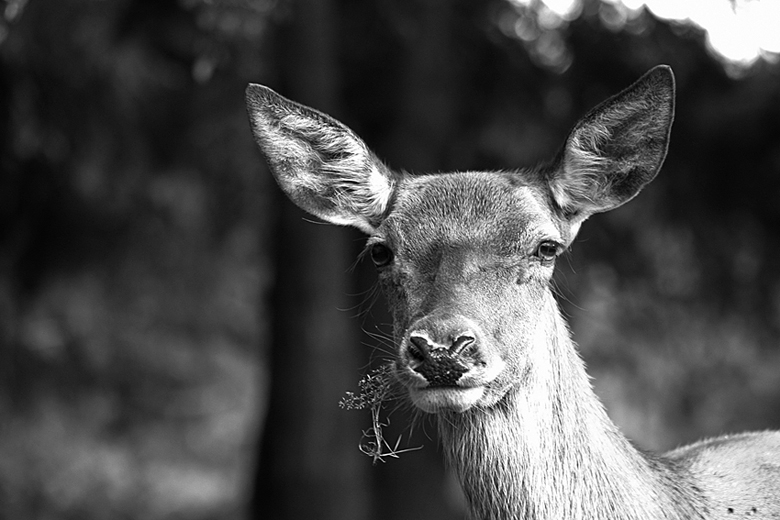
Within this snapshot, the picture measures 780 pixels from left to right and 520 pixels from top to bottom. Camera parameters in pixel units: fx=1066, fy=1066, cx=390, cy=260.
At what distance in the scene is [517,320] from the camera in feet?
14.2

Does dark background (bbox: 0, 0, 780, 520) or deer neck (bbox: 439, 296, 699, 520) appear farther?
dark background (bbox: 0, 0, 780, 520)

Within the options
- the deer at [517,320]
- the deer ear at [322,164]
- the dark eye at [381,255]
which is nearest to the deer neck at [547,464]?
the deer at [517,320]

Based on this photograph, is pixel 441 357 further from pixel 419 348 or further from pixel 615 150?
pixel 615 150

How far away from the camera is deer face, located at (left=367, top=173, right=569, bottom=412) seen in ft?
13.1

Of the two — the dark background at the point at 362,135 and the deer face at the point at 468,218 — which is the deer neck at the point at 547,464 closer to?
the deer face at the point at 468,218

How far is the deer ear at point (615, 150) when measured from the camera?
4559 mm

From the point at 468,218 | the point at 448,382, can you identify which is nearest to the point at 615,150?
the point at 468,218

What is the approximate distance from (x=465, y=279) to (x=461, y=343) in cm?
41

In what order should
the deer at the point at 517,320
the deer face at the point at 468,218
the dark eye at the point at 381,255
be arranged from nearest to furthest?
1. the deer face at the point at 468,218
2. the deer at the point at 517,320
3. the dark eye at the point at 381,255

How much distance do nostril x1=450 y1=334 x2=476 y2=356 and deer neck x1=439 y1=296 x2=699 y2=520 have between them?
429 mm

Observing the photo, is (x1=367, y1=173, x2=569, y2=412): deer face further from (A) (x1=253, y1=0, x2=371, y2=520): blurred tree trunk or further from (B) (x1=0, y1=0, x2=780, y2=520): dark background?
(A) (x1=253, y1=0, x2=371, y2=520): blurred tree trunk

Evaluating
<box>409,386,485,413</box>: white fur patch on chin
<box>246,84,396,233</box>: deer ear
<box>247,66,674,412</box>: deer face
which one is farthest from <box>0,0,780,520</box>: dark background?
<box>409,386,485,413</box>: white fur patch on chin

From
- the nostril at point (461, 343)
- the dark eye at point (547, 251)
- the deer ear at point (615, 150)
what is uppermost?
the deer ear at point (615, 150)

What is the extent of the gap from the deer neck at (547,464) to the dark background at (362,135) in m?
4.98
